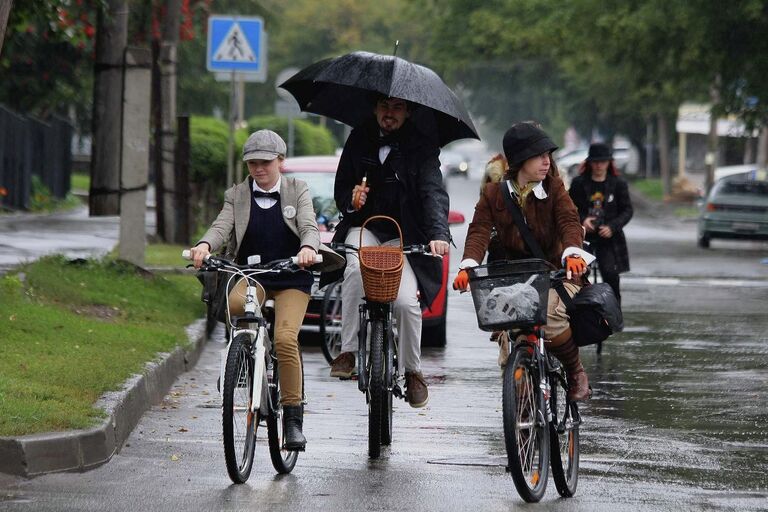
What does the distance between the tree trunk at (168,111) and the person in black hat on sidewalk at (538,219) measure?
473 inches

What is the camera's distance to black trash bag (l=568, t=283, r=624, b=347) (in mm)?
7359

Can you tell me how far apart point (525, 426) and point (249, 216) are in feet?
6.08

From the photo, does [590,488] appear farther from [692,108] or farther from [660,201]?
Answer: [692,108]

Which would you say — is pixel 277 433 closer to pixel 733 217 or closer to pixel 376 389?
pixel 376 389

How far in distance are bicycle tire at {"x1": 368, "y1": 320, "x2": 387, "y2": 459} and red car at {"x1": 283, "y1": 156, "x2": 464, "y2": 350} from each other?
13.3 ft

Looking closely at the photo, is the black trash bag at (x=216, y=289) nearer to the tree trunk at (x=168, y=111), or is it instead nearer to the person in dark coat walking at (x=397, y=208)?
the person in dark coat walking at (x=397, y=208)

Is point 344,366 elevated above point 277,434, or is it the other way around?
point 344,366

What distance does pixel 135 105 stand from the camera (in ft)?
50.3

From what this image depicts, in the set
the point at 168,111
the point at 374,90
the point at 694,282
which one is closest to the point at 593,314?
the point at 374,90

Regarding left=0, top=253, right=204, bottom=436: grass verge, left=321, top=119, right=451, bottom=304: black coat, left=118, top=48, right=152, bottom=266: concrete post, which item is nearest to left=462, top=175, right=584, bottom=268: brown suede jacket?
left=321, top=119, right=451, bottom=304: black coat

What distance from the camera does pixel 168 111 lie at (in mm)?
19344

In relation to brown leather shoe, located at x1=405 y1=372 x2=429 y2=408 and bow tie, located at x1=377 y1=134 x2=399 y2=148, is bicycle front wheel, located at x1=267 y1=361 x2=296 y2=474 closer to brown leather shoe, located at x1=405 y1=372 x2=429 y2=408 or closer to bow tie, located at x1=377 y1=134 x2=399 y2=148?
brown leather shoe, located at x1=405 y1=372 x2=429 y2=408

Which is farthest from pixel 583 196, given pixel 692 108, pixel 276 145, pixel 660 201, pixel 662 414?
pixel 692 108

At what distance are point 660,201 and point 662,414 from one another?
140 ft
